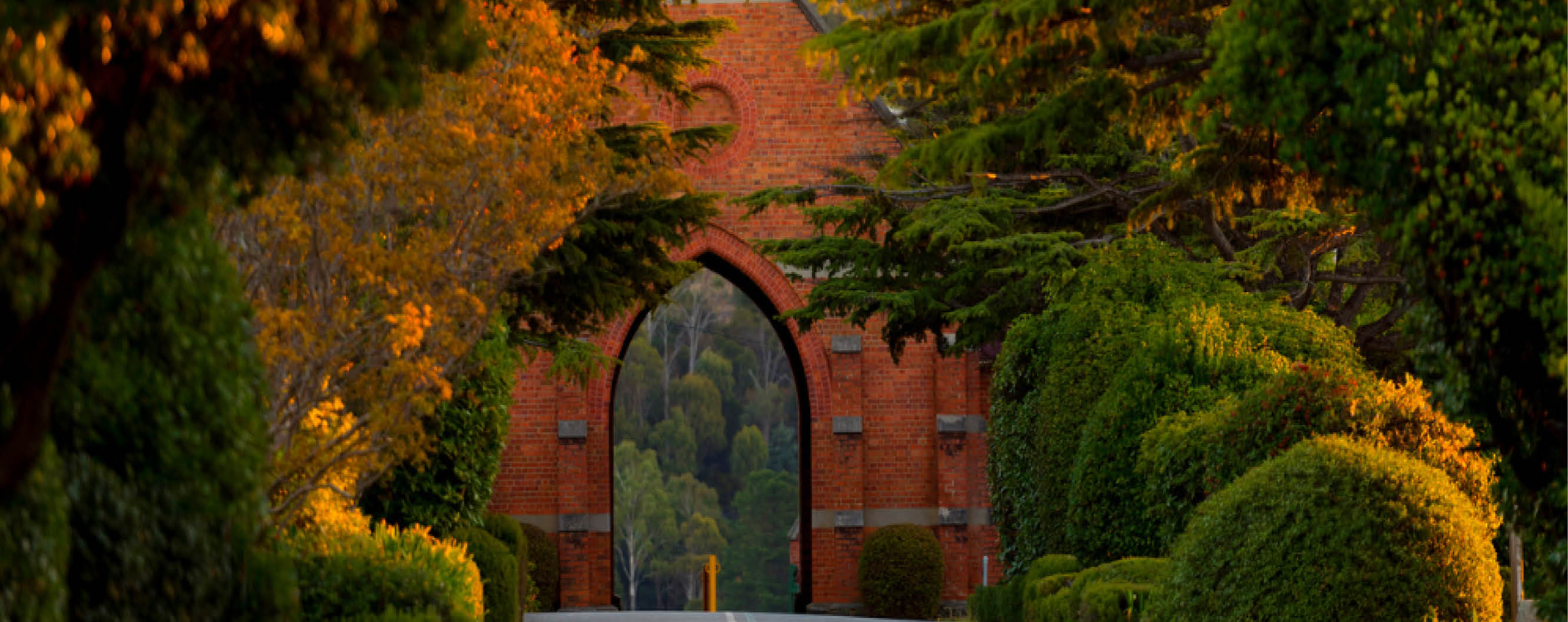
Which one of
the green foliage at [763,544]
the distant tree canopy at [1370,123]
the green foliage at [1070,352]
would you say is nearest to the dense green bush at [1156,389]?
the green foliage at [1070,352]

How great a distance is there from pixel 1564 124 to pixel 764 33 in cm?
1946

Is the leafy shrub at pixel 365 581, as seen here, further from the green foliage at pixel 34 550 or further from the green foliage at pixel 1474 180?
the green foliage at pixel 1474 180

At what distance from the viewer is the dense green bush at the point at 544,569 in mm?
23125

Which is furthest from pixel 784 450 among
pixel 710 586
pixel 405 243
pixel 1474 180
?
pixel 1474 180

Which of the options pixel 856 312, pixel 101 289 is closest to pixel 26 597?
pixel 101 289

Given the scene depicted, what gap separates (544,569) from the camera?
2319 cm

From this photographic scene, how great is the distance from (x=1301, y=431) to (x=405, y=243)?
633cm

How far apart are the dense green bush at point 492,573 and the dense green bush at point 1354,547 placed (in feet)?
23.4

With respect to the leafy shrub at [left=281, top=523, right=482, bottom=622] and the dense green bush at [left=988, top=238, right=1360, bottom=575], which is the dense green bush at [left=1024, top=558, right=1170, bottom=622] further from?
the leafy shrub at [left=281, top=523, right=482, bottom=622]

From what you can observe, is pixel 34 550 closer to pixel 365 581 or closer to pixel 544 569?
pixel 365 581

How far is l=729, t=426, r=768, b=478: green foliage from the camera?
59.8 meters

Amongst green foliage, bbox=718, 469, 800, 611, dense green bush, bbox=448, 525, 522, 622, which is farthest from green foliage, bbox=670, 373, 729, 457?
dense green bush, bbox=448, 525, 522, 622

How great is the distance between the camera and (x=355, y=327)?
8.76 metres

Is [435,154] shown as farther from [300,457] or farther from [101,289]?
[101,289]
